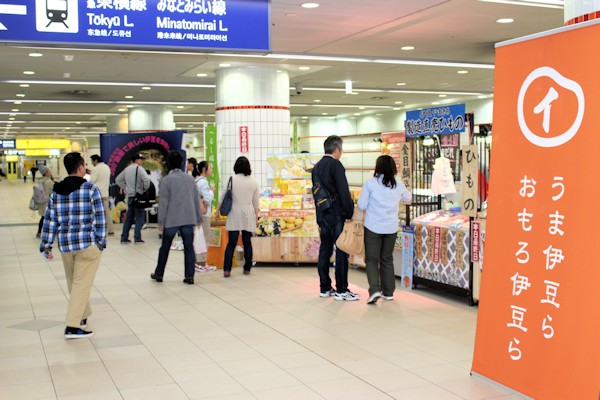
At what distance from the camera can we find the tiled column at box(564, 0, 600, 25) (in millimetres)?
4105

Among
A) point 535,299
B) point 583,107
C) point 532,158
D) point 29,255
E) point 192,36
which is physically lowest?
point 29,255

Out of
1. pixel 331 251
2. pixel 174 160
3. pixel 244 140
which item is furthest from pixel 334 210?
pixel 244 140

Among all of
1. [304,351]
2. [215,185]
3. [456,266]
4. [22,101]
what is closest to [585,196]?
[304,351]

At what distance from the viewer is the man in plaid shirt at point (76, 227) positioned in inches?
210

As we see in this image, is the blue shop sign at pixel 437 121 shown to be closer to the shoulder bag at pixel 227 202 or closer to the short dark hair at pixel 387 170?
the short dark hair at pixel 387 170

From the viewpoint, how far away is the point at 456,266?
265 inches

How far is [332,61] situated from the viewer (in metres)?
10.8

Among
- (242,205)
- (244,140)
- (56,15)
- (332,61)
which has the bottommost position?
(242,205)

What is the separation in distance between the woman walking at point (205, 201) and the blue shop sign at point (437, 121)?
2.78 meters

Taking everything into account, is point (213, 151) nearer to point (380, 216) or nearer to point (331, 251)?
point (331, 251)

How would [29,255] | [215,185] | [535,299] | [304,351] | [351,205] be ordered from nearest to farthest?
[535,299]
[304,351]
[351,205]
[215,185]
[29,255]

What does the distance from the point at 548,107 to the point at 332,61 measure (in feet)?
24.0

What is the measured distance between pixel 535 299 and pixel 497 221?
0.53m

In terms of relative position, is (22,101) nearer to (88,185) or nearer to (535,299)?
(88,185)
